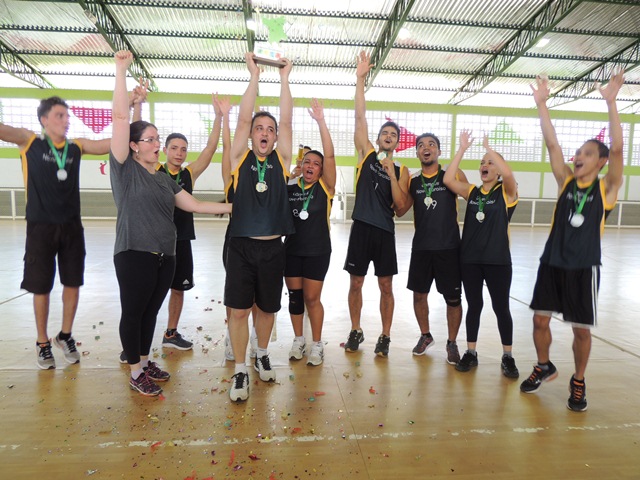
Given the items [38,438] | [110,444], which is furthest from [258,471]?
[38,438]

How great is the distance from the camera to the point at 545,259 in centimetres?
308

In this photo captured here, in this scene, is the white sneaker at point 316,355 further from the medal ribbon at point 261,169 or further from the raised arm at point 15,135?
the raised arm at point 15,135

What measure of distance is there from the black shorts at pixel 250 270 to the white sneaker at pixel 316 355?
2.49 feet

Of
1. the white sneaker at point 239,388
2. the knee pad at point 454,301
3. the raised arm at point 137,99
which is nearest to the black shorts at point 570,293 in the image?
the knee pad at point 454,301

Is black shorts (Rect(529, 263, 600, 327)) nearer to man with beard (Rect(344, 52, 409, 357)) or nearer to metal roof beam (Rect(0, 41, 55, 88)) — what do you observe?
man with beard (Rect(344, 52, 409, 357))

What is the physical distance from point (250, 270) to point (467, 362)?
194 centimetres

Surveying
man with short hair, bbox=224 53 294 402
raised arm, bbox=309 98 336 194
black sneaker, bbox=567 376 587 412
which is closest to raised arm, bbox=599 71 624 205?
black sneaker, bbox=567 376 587 412

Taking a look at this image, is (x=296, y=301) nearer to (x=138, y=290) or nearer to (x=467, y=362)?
(x=138, y=290)

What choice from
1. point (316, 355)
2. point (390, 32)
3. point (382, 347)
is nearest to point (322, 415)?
point (316, 355)

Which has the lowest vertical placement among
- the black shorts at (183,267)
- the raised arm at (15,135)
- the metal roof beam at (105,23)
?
the black shorts at (183,267)

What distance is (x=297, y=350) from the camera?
11.9 feet

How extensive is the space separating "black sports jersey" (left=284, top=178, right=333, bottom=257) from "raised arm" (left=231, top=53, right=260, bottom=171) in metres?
0.71

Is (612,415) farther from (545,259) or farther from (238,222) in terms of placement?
(238,222)

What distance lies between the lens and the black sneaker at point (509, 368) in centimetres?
336
